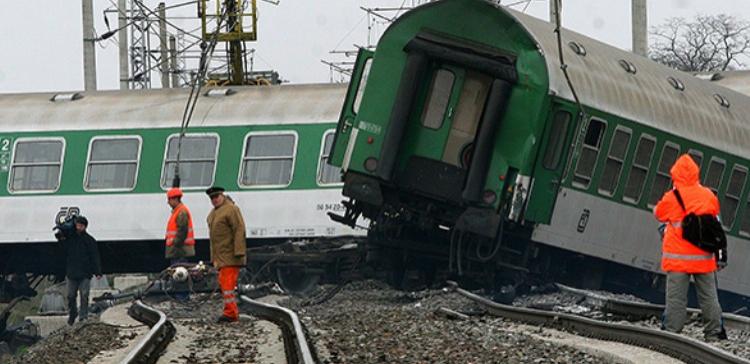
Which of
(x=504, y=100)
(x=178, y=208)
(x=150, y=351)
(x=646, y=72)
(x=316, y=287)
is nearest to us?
(x=150, y=351)

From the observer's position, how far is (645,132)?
68.4 feet

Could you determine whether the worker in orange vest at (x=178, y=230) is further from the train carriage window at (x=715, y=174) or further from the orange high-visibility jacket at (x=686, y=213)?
the orange high-visibility jacket at (x=686, y=213)

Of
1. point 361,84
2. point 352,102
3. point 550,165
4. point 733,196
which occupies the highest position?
point 361,84

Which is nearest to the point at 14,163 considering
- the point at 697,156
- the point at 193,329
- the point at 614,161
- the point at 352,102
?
the point at 352,102

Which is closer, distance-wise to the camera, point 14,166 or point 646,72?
point 646,72

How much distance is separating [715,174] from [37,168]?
10695mm

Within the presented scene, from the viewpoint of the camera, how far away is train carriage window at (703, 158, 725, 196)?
21.8 meters

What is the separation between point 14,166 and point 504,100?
34.4 ft

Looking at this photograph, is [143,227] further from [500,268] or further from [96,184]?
[500,268]

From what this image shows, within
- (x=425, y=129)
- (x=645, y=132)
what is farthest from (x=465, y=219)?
(x=645, y=132)

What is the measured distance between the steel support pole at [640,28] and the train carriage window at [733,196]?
288 inches

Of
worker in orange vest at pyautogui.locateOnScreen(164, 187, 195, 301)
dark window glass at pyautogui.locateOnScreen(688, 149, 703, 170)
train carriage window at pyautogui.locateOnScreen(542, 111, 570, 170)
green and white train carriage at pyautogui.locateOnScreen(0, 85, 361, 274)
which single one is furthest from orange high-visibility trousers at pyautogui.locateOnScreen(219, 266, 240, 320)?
green and white train carriage at pyautogui.locateOnScreen(0, 85, 361, 274)

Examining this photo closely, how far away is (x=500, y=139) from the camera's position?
19.1 meters

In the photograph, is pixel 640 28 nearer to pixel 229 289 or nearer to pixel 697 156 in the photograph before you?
Result: pixel 697 156
